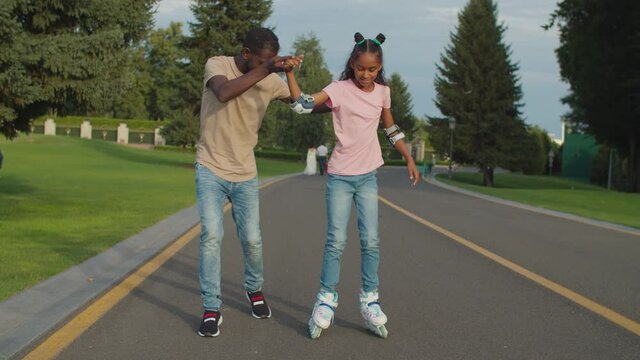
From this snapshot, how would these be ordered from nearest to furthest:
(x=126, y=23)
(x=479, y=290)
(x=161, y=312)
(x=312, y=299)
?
(x=161, y=312) < (x=312, y=299) < (x=479, y=290) < (x=126, y=23)

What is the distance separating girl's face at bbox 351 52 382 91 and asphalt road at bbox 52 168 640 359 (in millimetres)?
1713

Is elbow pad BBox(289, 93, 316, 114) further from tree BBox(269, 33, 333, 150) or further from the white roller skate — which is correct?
tree BBox(269, 33, 333, 150)

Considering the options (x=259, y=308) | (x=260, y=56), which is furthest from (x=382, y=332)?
(x=260, y=56)

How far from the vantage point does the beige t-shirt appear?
5.10 metres

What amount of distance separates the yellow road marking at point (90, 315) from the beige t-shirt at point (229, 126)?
4.59 feet

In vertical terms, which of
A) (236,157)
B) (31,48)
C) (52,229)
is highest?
(31,48)

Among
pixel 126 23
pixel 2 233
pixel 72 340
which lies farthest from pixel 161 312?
pixel 126 23

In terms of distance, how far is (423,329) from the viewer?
5254mm

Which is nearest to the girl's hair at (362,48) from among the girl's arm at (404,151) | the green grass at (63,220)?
the girl's arm at (404,151)

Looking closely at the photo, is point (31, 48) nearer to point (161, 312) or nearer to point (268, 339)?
point (161, 312)

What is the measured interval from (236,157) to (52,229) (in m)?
6.55

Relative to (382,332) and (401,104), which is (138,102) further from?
(382,332)

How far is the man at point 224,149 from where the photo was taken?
4996 millimetres

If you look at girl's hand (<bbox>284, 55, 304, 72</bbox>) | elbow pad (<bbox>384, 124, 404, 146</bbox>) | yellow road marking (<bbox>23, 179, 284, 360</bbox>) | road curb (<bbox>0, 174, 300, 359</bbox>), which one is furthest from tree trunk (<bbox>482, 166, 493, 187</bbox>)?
girl's hand (<bbox>284, 55, 304, 72</bbox>)
